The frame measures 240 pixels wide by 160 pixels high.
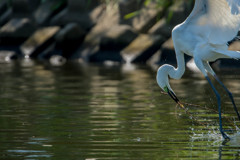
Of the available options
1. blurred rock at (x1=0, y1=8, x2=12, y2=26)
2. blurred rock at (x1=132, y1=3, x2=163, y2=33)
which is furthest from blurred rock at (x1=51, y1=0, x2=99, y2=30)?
blurred rock at (x1=0, y1=8, x2=12, y2=26)

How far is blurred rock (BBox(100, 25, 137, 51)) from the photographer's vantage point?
78.5 ft

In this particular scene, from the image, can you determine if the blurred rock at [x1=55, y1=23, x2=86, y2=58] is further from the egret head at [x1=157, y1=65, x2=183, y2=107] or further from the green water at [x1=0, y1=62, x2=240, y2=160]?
the egret head at [x1=157, y1=65, x2=183, y2=107]

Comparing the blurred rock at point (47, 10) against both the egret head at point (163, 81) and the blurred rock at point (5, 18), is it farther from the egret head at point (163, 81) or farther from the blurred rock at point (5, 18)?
the egret head at point (163, 81)

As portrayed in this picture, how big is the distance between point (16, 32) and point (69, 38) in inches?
170

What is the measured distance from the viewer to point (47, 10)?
30875 millimetres

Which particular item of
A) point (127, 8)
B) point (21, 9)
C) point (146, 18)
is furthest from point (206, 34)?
point (21, 9)

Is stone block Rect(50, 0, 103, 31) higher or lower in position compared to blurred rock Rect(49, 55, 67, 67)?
higher

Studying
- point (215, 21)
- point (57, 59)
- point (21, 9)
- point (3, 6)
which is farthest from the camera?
point (3, 6)

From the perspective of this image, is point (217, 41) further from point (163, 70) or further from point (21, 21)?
point (21, 21)

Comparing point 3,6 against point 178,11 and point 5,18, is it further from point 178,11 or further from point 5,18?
point 178,11

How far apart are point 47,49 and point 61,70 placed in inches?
294

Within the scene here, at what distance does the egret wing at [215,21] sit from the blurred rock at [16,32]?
2080 centimetres

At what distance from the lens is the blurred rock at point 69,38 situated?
26.0m

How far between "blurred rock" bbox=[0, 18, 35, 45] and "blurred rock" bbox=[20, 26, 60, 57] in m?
1.40
